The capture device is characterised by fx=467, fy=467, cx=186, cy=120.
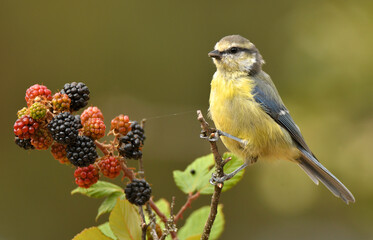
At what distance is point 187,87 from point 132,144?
2591 mm

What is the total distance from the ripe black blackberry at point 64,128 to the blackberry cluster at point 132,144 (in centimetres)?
16

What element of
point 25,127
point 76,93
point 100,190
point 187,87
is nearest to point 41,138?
point 25,127

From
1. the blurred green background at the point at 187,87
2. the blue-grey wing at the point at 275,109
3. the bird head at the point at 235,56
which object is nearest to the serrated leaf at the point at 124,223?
the blue-grey wing at the point at 275,109

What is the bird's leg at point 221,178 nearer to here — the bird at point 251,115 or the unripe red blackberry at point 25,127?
the bird at point 251,115

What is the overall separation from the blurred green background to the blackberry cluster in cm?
185

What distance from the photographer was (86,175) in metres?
1.44

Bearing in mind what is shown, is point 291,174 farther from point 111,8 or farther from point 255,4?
point 111,8

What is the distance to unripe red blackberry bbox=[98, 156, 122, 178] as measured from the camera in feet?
4.64

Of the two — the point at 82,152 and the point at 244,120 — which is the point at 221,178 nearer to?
the point at 82,152

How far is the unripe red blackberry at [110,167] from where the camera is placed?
1.41 meters

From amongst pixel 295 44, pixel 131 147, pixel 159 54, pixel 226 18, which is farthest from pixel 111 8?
pixel 131 147

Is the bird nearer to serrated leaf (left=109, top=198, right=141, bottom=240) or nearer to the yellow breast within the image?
the yellow breast

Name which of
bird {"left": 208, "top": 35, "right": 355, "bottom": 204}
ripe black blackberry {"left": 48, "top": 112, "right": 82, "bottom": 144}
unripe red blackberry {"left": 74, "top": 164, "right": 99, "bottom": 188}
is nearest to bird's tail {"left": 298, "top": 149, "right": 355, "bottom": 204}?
bird {"left": 208, "top": 35, "right": 355, "bottom": 204}

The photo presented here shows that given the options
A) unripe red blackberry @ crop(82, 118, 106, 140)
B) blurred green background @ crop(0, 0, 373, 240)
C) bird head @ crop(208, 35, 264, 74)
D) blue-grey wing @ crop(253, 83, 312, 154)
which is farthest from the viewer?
blurred green background @ crop(0, 0, 373, 240)
